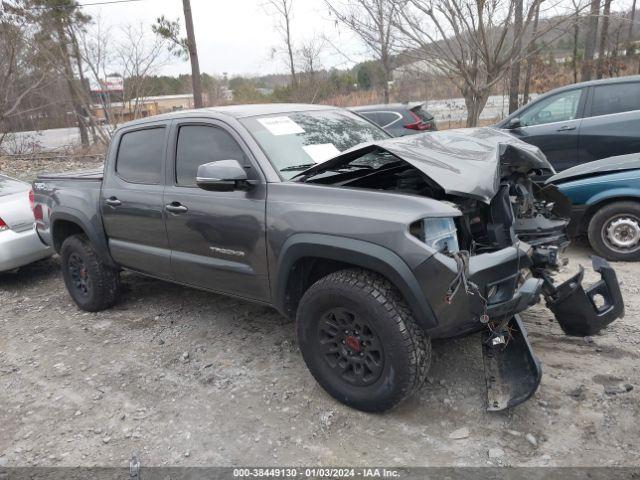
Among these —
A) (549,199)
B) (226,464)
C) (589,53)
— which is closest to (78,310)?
(226,464)

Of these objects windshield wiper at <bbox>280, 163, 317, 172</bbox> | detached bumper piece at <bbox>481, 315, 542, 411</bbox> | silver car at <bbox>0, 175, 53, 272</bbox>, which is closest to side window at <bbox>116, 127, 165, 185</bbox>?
windshield wiper at <bbox>280, 163, 317, 172</bbox>

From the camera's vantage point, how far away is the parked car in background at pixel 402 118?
32.4ft

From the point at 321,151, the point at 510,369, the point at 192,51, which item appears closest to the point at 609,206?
the point at 510,369

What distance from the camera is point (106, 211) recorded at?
4.56 metres

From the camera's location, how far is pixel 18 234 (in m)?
5.93

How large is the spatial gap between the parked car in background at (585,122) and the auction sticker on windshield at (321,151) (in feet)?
15.4

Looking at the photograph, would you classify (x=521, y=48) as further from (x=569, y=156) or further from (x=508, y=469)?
(x=508, y=469)

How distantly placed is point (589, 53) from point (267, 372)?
1532cm

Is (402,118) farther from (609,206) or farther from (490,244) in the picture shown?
(490,244)

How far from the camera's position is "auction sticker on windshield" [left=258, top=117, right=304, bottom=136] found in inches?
146

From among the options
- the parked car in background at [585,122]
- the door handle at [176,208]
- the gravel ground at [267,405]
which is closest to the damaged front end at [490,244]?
the gravel ground at [267,405]

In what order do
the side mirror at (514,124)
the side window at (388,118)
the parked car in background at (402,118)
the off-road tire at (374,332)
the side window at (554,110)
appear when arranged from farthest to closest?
the side window at (388,118) → the parked car in background at (402,118) → the side mirror at (514,124) → the side window at (554,110) → the off-road tire at (374,332)

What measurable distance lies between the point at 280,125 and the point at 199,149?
0.65m

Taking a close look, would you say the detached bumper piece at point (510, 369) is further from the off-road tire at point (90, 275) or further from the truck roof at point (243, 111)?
the off-road tire at point (90, 275)
